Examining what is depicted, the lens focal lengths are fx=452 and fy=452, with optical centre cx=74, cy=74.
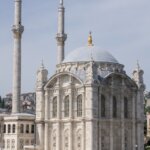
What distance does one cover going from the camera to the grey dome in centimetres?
5169

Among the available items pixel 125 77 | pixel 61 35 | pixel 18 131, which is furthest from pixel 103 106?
pixel 61 35

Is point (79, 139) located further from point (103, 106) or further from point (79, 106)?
point (103, 106)

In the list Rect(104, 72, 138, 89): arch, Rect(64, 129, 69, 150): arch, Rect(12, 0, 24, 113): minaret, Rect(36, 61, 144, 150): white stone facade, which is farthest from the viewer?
Rect(12, 0, 24, 113): minaret

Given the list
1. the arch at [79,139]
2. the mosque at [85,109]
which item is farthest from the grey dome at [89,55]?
the arch at [79,139]

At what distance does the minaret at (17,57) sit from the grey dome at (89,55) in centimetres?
1132

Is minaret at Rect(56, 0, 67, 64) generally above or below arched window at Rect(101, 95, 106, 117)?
above

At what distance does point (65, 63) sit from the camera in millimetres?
52375

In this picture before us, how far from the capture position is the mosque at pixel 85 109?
48.3 meters

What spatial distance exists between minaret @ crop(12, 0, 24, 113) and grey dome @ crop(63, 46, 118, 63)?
1132cm

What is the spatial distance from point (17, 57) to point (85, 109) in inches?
710

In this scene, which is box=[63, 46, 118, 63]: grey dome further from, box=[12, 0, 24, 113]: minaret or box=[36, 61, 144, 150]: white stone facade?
box=[12, 0, 24, 113]: minaret

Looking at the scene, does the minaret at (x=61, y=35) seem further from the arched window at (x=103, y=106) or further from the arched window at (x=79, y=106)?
the arched window at (x=103, y=106)

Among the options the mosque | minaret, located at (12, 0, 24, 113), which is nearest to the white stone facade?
the mosque

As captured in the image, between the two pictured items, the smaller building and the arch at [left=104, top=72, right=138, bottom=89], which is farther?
the smaller building
